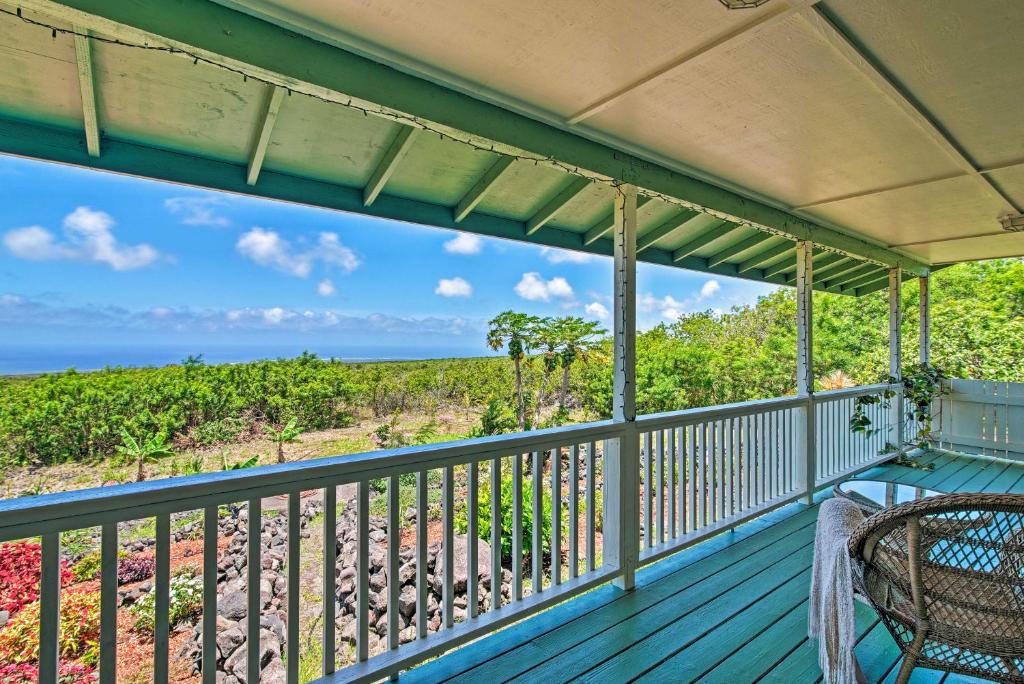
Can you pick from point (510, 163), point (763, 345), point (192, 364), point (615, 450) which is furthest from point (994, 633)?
point (763, 345)

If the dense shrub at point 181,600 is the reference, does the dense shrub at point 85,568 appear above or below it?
above

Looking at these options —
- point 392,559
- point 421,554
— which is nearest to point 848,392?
point 421,554

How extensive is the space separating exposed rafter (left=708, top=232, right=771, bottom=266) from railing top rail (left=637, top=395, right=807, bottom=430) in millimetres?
1528

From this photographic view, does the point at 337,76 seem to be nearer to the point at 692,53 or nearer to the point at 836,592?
the point at 692,53

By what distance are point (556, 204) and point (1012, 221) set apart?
12.6ft

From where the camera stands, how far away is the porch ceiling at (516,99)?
5.09ft

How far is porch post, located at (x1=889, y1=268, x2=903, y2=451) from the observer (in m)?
5.73

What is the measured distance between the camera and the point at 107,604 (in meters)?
1.40

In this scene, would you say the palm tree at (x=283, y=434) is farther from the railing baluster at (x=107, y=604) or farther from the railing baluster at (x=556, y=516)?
the railing baluster at (x=107, y=604)

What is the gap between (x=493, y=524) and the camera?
7.32 feet

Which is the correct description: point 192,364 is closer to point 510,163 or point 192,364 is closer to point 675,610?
point 510,163

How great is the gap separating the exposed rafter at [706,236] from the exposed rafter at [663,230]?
53 centimetres

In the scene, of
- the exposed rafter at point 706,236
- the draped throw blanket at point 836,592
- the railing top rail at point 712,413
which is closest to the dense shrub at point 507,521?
the railing top rail at point 712,413

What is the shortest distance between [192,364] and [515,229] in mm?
4944
